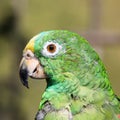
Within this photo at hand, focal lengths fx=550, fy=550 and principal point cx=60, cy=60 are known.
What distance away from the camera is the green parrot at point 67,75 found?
2398 mm

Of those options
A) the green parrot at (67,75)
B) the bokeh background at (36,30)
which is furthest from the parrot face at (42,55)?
the bokeh background at (36,30)

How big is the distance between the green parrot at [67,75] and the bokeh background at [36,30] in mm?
2714

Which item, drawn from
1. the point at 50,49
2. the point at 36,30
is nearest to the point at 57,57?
the point at 50,49

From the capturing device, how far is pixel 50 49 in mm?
2482

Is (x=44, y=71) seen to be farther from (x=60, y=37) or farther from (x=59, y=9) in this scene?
(x=59, y=9)

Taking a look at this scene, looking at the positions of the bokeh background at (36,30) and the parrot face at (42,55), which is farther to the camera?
the bokeh background at (36,30)

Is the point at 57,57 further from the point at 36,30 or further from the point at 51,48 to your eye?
the point at 36,30

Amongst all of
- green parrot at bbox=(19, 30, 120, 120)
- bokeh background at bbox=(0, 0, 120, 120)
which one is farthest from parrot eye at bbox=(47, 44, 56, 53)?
bokeh background at bbox=(0, 0, 120, 120)

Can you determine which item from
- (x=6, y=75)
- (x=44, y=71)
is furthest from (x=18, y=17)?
(x=44, y=71)

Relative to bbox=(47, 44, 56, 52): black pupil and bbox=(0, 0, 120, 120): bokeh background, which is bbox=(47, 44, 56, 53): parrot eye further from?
bbox=(0, 0, 120, 120): bokeh background

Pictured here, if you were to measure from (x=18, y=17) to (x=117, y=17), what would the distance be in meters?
2.63

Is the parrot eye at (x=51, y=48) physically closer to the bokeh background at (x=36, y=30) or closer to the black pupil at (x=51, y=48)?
the black pupil at (x=51, y=48)

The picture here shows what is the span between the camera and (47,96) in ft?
8.09

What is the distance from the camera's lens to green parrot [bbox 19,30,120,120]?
2.40 meters
